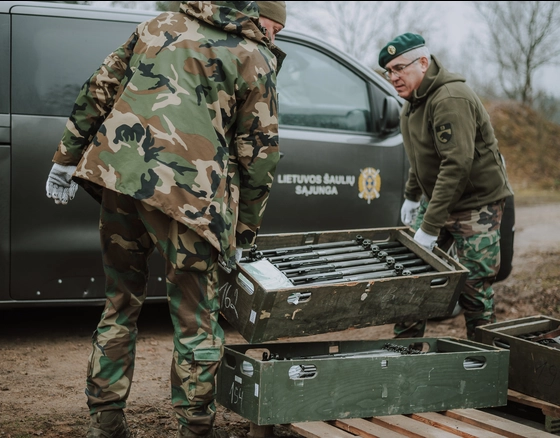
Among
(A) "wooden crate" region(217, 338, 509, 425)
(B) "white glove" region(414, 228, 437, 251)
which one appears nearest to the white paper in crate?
(A) "wooden crate" region(217, 338, 509, 425)

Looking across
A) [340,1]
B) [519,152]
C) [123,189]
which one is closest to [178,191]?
[123,189]

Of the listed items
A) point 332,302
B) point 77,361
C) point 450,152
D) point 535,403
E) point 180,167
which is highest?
point 180,167

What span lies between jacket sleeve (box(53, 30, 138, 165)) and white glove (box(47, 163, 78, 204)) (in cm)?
7

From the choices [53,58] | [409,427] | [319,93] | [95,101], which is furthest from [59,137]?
[409,427]

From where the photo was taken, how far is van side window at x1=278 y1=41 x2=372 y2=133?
5.03 meters

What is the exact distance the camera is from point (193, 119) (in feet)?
8.59

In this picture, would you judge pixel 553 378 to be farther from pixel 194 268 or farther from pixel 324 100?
pixel 324 100

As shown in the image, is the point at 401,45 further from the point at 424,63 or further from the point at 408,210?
the point at 408,210

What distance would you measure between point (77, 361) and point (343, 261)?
5.73 ft

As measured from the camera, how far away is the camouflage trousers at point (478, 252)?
4035 mm

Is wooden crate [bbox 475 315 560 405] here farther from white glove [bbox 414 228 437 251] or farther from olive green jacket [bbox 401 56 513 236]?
olive green jacket [bbox 401 56 513 236]

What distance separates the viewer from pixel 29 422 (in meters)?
3.23

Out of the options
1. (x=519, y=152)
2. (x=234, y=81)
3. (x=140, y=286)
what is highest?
(x=234, y=81)

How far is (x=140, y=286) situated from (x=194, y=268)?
40 cm
